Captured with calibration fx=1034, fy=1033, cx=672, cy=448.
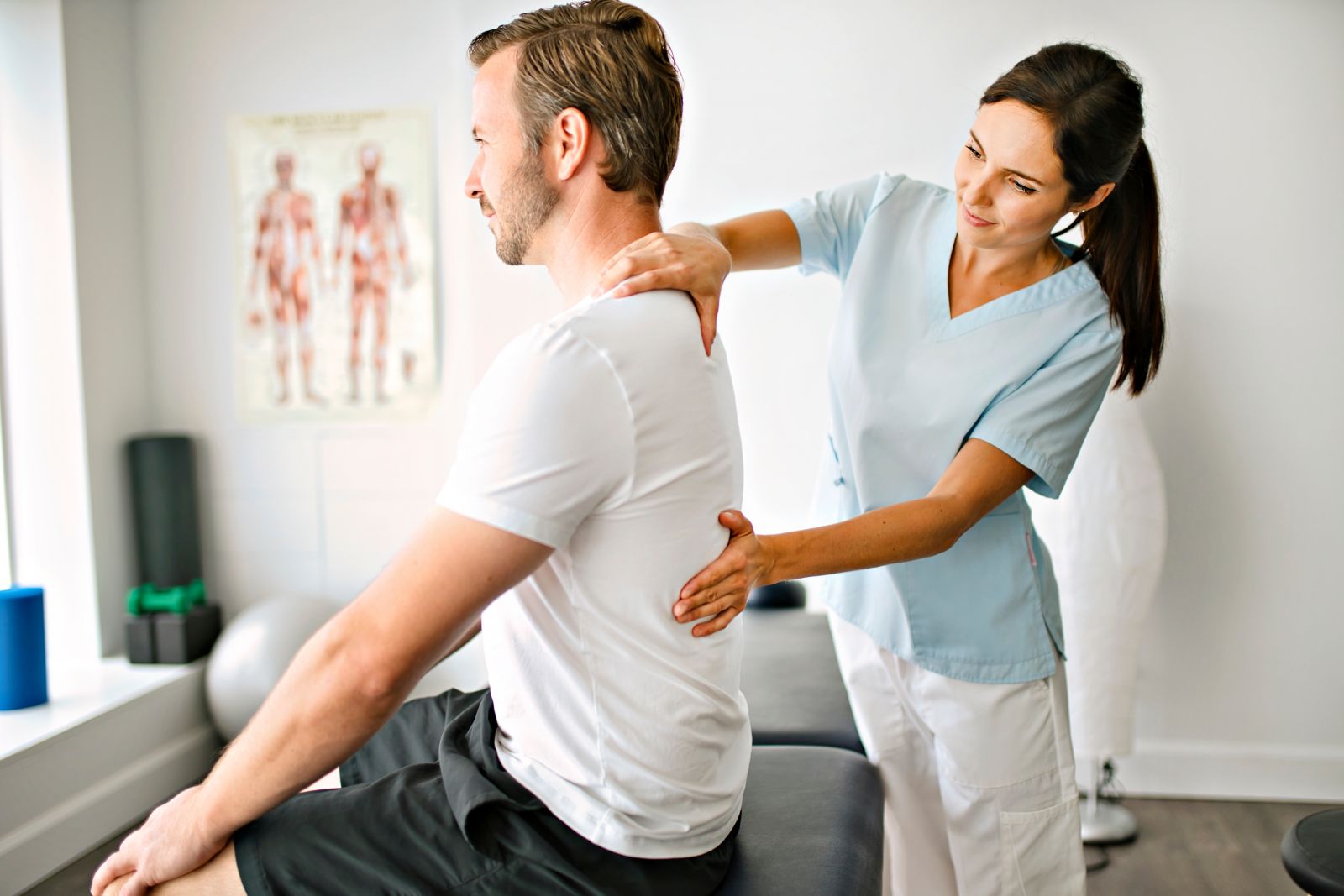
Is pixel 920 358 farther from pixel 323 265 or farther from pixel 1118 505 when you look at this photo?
pixel 323 265

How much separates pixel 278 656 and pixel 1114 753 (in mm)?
2166

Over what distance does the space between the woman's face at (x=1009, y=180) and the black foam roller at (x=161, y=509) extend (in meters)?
2.55

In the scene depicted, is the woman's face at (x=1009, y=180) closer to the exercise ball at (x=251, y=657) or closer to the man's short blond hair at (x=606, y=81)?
the man's short blond hair at (x=606, y=81)

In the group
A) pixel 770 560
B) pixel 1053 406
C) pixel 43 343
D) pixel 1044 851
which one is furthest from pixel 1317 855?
pixel 43 343

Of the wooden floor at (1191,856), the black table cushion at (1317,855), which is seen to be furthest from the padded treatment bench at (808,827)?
the wooden floor at (1191,856)

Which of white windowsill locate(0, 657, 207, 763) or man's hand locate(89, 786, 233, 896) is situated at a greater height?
man's hand locate(89, 786, 233, 896)

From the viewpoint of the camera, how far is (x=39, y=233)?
2.94 metres

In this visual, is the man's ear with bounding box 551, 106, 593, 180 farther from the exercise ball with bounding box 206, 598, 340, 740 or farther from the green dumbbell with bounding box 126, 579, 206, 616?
the green dumbbell with bounding box 126, 579, 206, 616

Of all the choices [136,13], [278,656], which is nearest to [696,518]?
[278,656]

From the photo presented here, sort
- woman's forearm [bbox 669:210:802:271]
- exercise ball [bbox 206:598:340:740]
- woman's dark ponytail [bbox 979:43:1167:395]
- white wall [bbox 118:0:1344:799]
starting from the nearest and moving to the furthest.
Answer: woman's dark ponytail [bbox 979:43:1167:395] < woman's forearm [bbox 669:210:802:271] < white wall [bbox 118:0:1344:799] < exercise ball [bbox 206:598:340:740]

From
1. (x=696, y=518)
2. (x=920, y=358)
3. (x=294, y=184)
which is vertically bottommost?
(x=696, y=518)

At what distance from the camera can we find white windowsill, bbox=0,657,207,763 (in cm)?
241

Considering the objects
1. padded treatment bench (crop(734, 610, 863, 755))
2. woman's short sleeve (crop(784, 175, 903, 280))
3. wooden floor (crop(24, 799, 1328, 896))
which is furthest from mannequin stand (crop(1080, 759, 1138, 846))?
woman's short sleeve (crop(784, 175, 903, 280))

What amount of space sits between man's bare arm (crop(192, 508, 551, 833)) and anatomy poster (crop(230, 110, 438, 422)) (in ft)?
7.48
